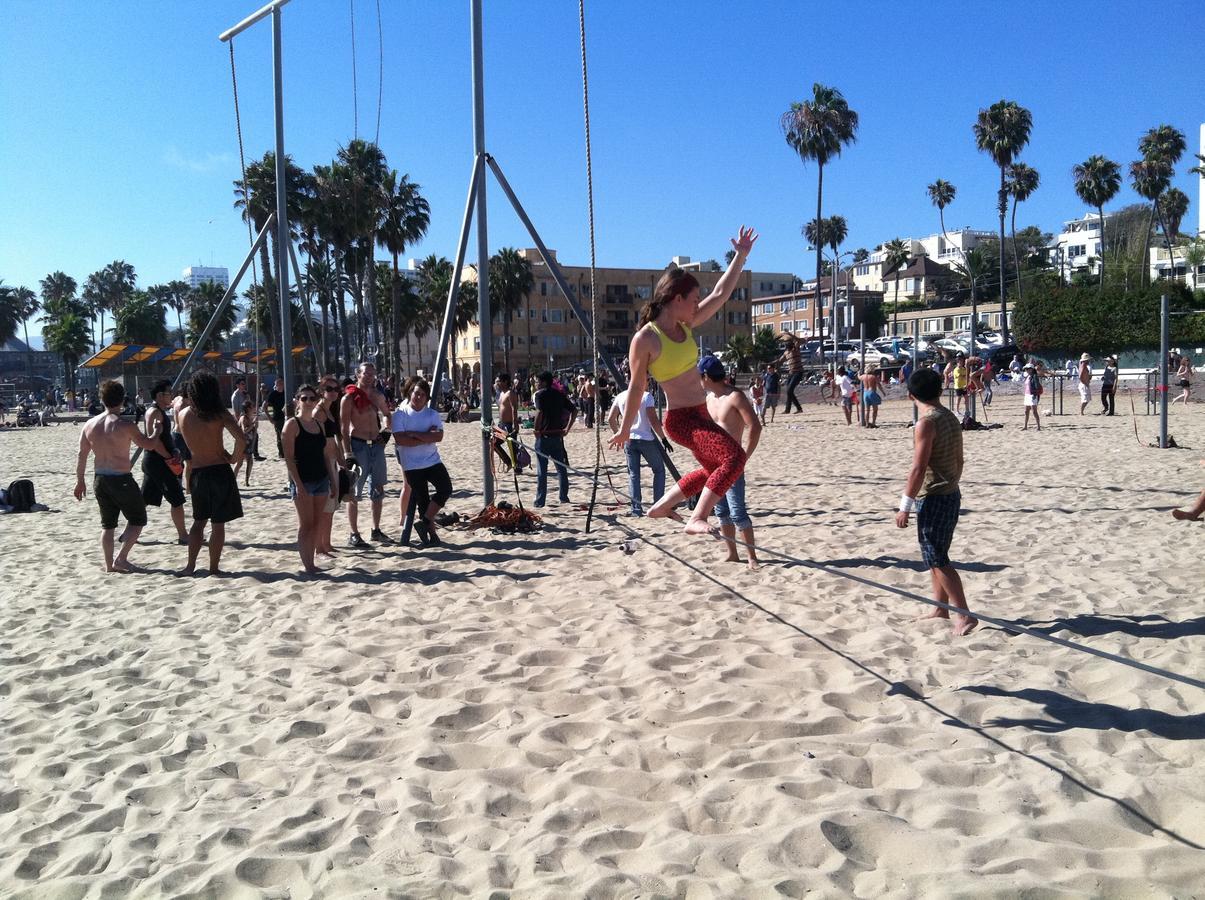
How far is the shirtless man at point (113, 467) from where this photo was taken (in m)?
7.67

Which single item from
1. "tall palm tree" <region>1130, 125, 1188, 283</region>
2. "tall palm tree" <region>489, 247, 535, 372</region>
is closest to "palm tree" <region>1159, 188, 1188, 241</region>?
"tall palm tree" <region>1130, 125, 1188, 283</region>

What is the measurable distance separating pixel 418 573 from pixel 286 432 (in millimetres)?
1625

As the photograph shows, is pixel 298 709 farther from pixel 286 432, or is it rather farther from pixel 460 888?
pixel 286 432

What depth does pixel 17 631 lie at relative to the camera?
6109mm

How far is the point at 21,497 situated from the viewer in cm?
1230

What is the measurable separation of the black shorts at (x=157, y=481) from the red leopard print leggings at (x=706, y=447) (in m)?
6.01

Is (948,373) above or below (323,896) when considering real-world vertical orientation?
above

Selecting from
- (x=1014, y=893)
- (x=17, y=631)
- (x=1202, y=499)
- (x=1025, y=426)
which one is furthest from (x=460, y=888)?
(x=1025, y=426)

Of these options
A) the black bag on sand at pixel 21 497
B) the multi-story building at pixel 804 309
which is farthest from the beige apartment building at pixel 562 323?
the black bag on sand at pixel 21 497

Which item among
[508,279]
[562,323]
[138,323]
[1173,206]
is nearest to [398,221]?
[508,279]

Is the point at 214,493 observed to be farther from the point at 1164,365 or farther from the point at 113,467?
the point at 1164,365

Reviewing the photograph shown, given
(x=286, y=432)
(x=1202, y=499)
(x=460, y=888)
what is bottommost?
(x=460, y=888)

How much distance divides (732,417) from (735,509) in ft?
3.93

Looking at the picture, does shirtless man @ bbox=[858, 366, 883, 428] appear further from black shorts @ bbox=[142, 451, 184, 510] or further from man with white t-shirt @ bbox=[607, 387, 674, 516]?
black shorts @ bbox=[142, 451, 184, 510]
